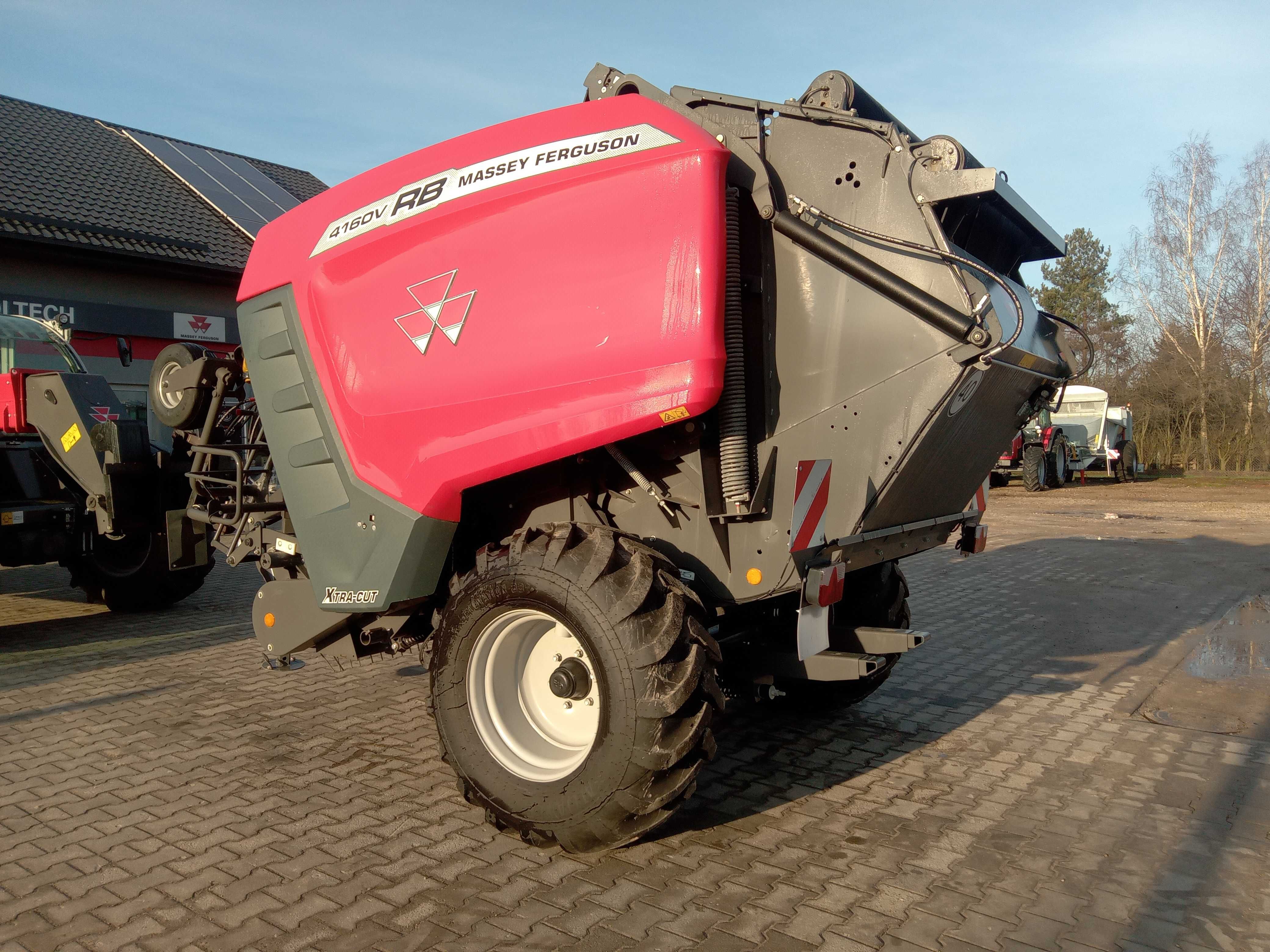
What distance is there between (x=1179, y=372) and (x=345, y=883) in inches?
1473

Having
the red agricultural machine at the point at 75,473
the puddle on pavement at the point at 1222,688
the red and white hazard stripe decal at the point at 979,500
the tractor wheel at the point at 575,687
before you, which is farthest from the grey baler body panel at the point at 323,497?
the puddle on pavement at the point at 1222,688

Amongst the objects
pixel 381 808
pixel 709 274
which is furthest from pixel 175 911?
pixel 709 274

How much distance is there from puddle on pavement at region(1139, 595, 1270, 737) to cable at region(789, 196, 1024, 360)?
3074 millimetres

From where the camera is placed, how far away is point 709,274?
3406mm

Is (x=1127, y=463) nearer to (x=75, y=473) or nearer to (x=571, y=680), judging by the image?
(x=75, y=473)

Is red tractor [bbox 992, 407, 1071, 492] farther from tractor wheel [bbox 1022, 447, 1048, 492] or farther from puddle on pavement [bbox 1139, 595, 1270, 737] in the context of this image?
puddle on pavement [bbox 1139, 595, 1270, 737]

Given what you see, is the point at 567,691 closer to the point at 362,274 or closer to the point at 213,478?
the point at 362,274

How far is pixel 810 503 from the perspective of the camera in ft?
11.9

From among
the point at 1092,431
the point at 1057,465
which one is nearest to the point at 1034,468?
the point at 1057,465

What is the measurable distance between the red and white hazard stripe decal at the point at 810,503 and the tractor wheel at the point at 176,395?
358cm

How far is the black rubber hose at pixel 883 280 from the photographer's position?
336 cm

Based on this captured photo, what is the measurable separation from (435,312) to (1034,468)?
69.9 ft

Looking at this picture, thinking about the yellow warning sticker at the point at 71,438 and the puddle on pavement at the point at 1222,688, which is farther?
the yellow warning sticker at the point at 71,438

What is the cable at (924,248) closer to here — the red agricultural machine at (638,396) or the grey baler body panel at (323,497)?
the red agricultural machine at (638,396)
